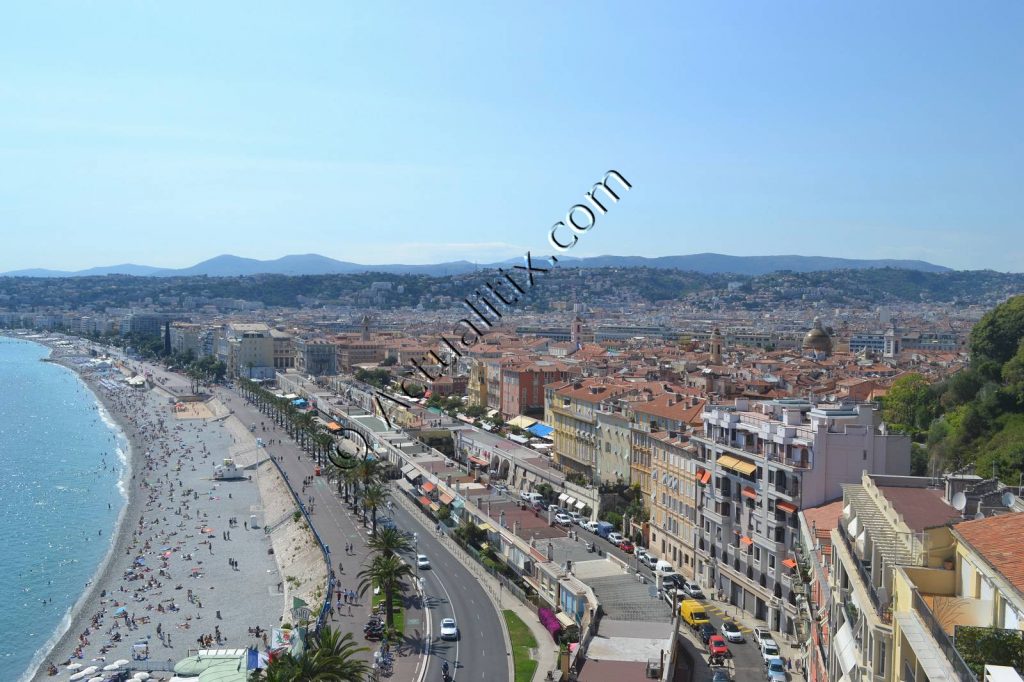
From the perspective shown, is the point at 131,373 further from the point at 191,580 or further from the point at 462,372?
the point at 191,580

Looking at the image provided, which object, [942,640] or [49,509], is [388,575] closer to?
[942,640]

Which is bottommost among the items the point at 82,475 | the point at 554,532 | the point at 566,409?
the point at 82,475

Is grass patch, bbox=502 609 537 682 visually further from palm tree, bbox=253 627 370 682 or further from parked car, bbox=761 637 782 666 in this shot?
parked car, bbox=761 637 782 666

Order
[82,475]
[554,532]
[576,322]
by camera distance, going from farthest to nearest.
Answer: [576,322]
[82,475]
[554,532]

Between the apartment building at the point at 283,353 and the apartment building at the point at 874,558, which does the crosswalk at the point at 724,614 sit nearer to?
the apartment building at the point at 874,558

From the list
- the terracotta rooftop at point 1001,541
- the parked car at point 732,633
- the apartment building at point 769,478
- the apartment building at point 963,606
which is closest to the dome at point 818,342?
the apartment building at point 769,478

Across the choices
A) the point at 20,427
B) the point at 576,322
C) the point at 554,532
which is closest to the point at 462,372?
the point at 576,322

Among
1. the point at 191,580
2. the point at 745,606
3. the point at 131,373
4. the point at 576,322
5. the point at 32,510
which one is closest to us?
the point at 745,606

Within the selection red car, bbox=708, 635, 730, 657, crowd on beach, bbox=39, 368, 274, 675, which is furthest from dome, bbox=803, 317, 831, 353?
red car, bbox=708, 635, 730, 657
